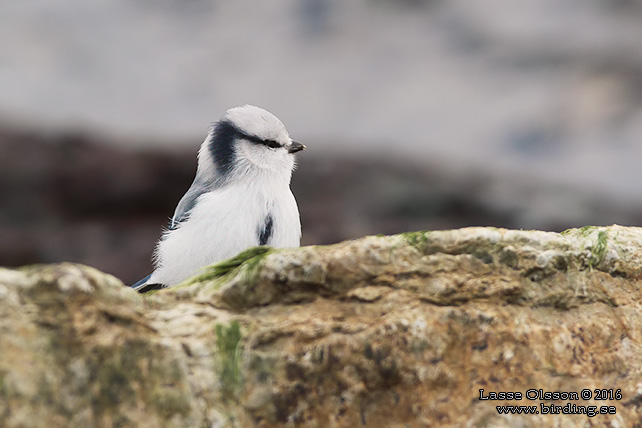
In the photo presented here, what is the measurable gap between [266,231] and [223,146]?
1.43ft

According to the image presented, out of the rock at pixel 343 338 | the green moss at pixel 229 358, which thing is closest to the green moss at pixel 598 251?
the rock at pixel 343 338

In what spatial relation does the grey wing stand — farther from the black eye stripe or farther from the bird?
the black eye stripe

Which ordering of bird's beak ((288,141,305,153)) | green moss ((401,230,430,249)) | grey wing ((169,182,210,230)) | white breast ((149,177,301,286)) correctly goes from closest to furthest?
green moss ((401,230,430,249)) → white breast ((149,177,301,286)) → grey wing ((169,182,210,230)) → bird's beak ((288,141,305,153))

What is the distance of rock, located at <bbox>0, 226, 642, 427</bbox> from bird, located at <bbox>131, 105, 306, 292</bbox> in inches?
20.5

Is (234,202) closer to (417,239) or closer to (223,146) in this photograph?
(223,146)

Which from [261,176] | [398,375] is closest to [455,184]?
[261,176]

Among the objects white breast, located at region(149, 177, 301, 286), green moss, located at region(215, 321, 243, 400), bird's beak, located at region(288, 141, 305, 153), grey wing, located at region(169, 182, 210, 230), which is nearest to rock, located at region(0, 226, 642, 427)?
green moss, located at region(215, 321, 243, 400)

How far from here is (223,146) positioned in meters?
2.44

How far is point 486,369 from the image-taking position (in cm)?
155

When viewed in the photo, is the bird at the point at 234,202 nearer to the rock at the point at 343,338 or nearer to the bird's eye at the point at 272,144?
the bird's eye at the point at 272,144

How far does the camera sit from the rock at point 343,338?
125 centimetres

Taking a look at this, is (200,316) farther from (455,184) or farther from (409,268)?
(455,184)

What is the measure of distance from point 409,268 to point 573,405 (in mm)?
557

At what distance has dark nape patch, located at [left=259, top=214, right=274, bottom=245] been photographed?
2.25 metres
